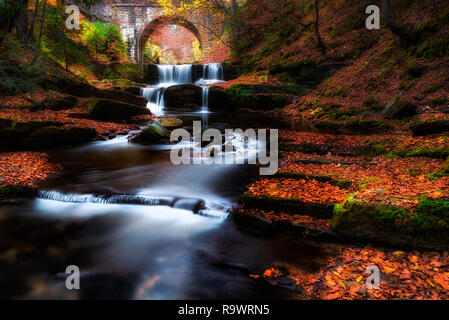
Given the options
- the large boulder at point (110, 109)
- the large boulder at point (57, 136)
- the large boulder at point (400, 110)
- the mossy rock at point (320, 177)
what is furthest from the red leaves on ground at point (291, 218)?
the large boulder at point (110, 109)

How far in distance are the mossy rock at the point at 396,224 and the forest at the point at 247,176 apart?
0.01 meters

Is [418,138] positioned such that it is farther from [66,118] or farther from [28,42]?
[28,42]

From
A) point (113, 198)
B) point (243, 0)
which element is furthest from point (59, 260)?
point (243, 0)

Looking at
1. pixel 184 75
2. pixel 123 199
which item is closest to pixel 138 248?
pixel 123 199

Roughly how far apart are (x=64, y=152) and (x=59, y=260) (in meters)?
5.78

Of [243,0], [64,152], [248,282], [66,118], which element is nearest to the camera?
[248,282]

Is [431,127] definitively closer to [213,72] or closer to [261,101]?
[261,101]

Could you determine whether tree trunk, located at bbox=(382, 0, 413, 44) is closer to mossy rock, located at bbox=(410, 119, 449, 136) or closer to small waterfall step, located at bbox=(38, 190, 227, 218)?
mossy rock, located at bbox=(410, 119, 449, 136)

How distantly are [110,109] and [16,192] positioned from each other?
307 inches

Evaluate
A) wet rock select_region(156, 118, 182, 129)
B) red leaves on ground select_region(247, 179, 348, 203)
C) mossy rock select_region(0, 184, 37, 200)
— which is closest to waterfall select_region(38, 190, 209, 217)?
mossy rock select_region(0, 184, 37, 200)

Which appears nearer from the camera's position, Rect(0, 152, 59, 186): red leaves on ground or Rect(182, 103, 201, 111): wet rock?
Rect(0, 152, 59, 186): red leaves on ground

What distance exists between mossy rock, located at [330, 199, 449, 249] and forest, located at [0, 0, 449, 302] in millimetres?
14

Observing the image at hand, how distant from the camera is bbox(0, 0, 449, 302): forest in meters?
2.88

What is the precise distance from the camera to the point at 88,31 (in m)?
20.2
